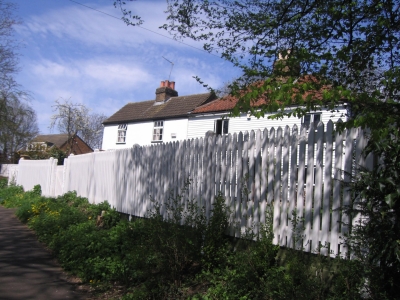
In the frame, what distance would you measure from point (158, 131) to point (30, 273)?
19.8 metres

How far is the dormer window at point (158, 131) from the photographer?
84.8ft

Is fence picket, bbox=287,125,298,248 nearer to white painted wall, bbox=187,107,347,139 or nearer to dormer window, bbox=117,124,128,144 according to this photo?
white painted wall, bbox=187,107,347,139

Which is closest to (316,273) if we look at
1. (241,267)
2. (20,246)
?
(241,267)

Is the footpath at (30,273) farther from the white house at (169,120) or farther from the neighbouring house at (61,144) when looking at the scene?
the neighbouring house at (61,144)

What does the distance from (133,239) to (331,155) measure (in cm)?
422

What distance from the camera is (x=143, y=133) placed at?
27.1 m

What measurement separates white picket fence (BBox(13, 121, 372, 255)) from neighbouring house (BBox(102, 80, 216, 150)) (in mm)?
15926

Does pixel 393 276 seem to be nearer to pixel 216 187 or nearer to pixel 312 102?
pixel 312 102

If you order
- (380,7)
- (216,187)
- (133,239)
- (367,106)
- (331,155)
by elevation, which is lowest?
(133,239)

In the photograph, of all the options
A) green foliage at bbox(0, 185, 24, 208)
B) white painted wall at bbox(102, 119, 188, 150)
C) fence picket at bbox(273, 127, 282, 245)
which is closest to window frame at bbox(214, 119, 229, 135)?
white painted wall at bbox(102, 119, 188, 150)

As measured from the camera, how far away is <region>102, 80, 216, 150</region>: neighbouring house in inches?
975

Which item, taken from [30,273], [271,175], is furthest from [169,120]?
[271,175]

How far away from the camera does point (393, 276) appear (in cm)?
337

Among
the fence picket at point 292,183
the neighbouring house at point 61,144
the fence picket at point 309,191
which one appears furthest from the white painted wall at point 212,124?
the neighbouring house at point 61,144
